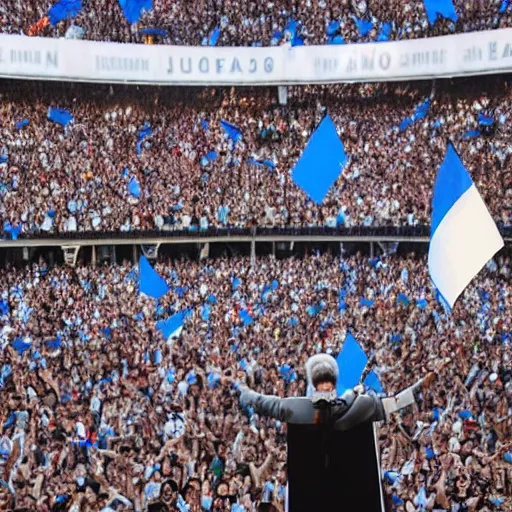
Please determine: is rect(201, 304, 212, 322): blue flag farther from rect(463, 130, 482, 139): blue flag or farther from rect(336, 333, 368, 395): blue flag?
rect(463, 130, 482, 139): blue flag

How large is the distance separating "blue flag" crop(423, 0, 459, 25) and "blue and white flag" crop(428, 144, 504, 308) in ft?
40.5

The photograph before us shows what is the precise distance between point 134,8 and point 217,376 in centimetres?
976

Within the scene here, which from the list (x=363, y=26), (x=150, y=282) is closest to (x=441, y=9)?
(x=363, y=26)

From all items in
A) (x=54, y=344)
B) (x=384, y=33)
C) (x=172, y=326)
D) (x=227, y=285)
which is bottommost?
(x=54, y=344)

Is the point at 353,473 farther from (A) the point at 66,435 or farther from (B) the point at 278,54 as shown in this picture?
(B) the point at 278,54

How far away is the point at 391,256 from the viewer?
50.3ft

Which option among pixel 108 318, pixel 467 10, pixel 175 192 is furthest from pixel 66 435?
pixel 467 10

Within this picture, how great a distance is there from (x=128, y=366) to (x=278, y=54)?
6.94 m

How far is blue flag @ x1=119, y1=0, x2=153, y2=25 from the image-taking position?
56.3 ft

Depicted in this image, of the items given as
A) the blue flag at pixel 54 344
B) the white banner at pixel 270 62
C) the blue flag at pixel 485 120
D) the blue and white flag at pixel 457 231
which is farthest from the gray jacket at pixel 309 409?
the white banner at pixel 270 62

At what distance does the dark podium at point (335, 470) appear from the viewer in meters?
3.28

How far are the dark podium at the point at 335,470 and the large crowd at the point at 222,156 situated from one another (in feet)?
40.0

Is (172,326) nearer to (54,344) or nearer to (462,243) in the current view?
(54,344)

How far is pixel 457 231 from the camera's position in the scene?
4891mm
